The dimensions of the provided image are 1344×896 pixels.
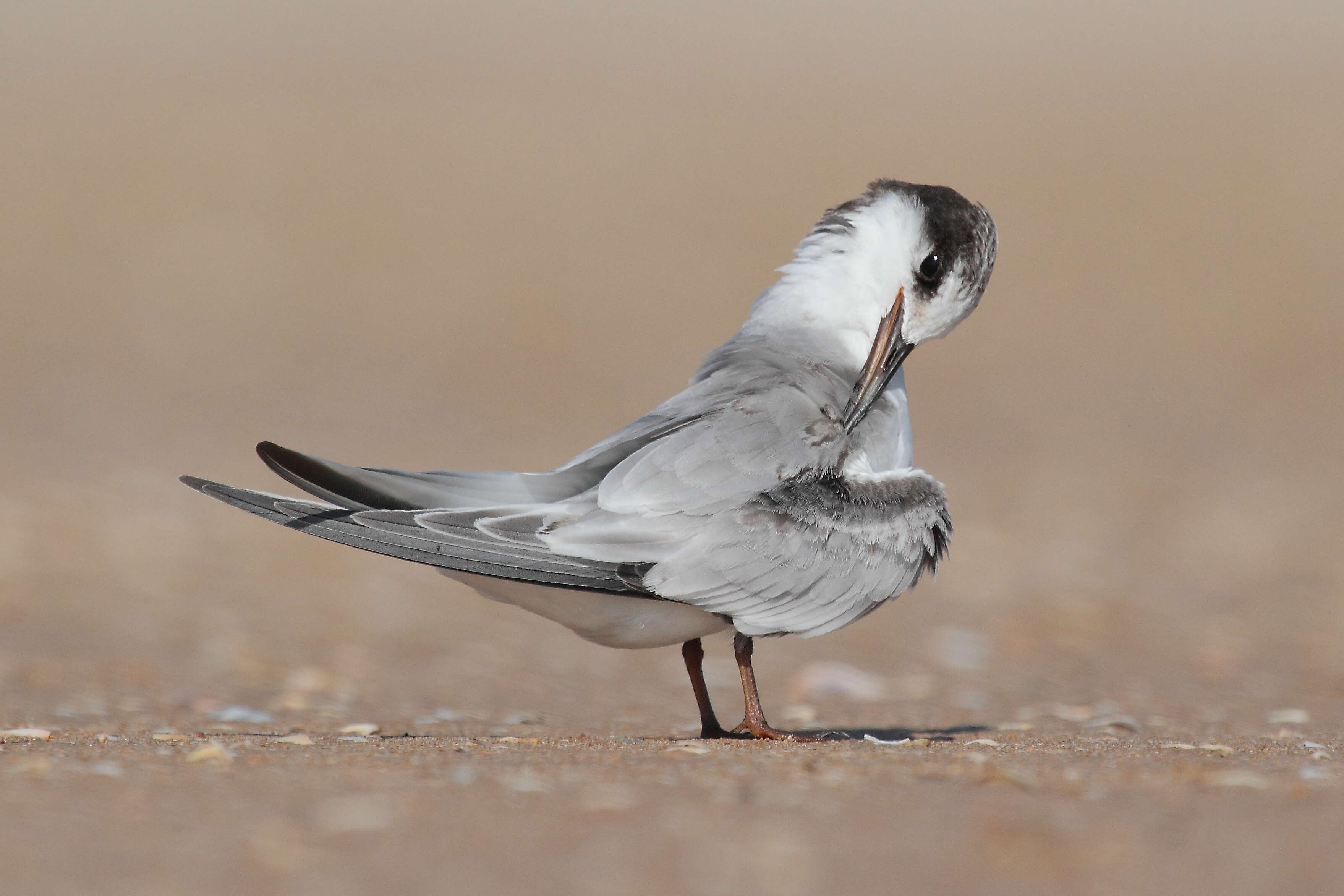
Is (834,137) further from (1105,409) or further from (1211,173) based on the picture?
(1105,409)

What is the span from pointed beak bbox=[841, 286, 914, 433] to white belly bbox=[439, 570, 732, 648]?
644 mm

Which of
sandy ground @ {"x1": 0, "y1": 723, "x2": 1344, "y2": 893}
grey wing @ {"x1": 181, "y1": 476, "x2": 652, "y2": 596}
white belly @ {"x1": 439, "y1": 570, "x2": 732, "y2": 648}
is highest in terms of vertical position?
grey wing @ {"x1": 181, "y1": 476, "x2": 652, "y2": 596}

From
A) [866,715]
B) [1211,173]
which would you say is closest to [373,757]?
[866,715]

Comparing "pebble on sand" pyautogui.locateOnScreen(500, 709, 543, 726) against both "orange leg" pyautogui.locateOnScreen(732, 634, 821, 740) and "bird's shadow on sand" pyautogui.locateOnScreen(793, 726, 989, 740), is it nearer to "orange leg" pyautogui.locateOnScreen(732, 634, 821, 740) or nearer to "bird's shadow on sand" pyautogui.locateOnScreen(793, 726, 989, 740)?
"bird's shadow on sand" pyautogui.locateOnScreen(793, 726, 989, 740)

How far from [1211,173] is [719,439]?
41.3ft

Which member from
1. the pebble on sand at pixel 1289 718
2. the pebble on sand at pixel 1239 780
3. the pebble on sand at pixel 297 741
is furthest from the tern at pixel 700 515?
the pebble on sand at pixel 1289 718

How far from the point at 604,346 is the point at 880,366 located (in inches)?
299

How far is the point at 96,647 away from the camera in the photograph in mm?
5492

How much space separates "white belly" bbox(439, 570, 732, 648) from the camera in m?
3.75

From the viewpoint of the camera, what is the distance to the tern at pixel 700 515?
362 cm

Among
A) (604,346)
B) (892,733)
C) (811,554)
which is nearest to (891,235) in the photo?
(811,554)

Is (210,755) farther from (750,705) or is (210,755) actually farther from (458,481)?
(750,705)

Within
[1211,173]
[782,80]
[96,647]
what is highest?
[782,80]

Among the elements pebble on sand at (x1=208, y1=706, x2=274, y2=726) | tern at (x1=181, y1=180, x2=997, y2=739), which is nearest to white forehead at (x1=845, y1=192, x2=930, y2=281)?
tern at (x1=181, y1=180, x2=997, y2=739)
